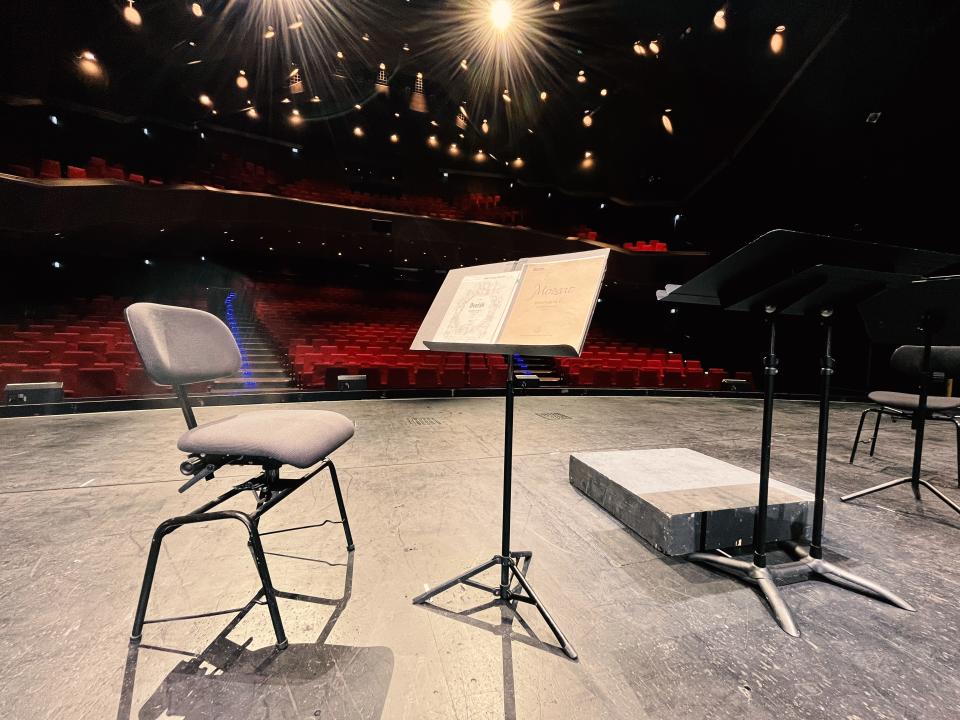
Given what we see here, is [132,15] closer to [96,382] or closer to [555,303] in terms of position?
[96,382]

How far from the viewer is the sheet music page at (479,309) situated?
1172 mm

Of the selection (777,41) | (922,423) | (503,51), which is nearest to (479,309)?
(922,423)

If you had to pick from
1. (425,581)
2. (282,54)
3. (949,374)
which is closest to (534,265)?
(425,581)

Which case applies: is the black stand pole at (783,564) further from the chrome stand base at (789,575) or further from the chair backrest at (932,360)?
the chair backrest at (932,360)

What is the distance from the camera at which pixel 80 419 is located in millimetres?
3793

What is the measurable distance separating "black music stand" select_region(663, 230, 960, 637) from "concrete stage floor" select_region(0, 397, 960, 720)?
0.06 metres

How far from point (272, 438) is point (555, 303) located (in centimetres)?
82

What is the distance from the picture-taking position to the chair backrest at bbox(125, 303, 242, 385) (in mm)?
1115

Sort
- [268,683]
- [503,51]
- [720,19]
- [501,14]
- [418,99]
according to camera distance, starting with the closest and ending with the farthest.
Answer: [268,683] < [720,19] < [501,14] < [503,51] < [418,99]

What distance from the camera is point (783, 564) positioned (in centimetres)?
149

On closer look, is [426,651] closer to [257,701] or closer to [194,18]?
[257,701]

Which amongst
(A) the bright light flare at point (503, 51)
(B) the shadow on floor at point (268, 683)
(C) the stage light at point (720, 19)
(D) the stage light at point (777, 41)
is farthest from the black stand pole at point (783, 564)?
(A) the bright light flare at point (503, 51)

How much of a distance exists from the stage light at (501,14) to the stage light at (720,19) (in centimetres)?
308

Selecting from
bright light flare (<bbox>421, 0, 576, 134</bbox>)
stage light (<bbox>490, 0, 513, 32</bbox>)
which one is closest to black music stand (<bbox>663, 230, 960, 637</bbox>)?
bright light flare (<bbox>421, 0, 576, 134</bbox>)
